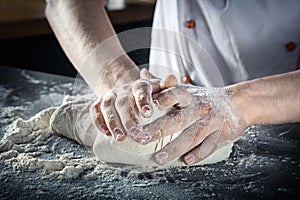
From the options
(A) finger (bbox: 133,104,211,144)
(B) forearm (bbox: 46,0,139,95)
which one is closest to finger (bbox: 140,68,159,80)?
(B) forearm (bbox: 46,0,139,95)

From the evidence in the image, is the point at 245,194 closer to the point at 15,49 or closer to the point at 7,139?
the point at 7,139

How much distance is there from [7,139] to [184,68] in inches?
18.9

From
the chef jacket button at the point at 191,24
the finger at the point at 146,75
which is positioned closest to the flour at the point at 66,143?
the finger at the point at 146,75

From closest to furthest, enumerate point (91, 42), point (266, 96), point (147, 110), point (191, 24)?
point (147, 110) < point (266, 96) < point (91, 42) < point (191, 24)

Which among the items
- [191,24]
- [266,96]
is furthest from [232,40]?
[266,96]

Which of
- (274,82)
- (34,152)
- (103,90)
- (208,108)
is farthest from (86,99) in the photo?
(274,82)

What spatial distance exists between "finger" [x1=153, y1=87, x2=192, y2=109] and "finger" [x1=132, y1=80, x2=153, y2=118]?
2 cm

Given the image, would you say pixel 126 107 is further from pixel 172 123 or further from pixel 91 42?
pixel 91 42

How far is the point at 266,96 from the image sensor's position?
99 cm

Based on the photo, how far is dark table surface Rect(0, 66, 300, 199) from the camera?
33.2 inches

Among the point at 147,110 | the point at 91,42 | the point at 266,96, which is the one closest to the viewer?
the point at 147,110

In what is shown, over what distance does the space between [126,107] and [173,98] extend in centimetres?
9

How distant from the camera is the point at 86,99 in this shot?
1.15m

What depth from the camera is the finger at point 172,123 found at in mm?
882
